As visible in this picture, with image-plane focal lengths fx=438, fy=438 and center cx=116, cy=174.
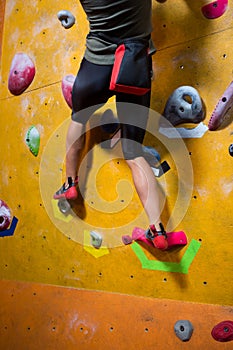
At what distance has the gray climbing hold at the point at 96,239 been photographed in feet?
5.89

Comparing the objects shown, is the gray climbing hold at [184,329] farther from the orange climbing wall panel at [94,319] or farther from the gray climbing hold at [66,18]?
the gray climbing hold at [66,18]

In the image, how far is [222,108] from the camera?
4.83 feet

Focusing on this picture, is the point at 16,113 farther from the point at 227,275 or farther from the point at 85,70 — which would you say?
the point at 227,275

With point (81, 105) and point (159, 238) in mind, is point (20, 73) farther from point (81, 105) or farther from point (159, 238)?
point (159, 238)

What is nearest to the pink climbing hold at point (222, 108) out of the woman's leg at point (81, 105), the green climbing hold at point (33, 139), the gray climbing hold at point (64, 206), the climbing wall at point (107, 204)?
the climbing wall at point (107, 204)

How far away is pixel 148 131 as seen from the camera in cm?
168

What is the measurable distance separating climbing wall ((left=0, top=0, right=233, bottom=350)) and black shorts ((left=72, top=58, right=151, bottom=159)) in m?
0.07

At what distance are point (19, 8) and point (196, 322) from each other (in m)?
1.67

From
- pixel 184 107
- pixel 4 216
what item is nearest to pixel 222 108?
pixel 184 107

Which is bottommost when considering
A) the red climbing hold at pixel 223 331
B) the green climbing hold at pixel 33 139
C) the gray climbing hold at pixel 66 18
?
the red climbing hold at pixel 223 331

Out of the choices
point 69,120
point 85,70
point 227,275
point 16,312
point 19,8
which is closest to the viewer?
Result: point 227,275

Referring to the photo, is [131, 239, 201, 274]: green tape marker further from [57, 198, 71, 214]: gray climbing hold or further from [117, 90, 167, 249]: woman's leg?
[57, 198, 71, 214]: gray climbing hold

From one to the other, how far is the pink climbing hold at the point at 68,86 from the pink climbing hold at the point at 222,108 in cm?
67

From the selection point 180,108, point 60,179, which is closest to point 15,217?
point 60,179
